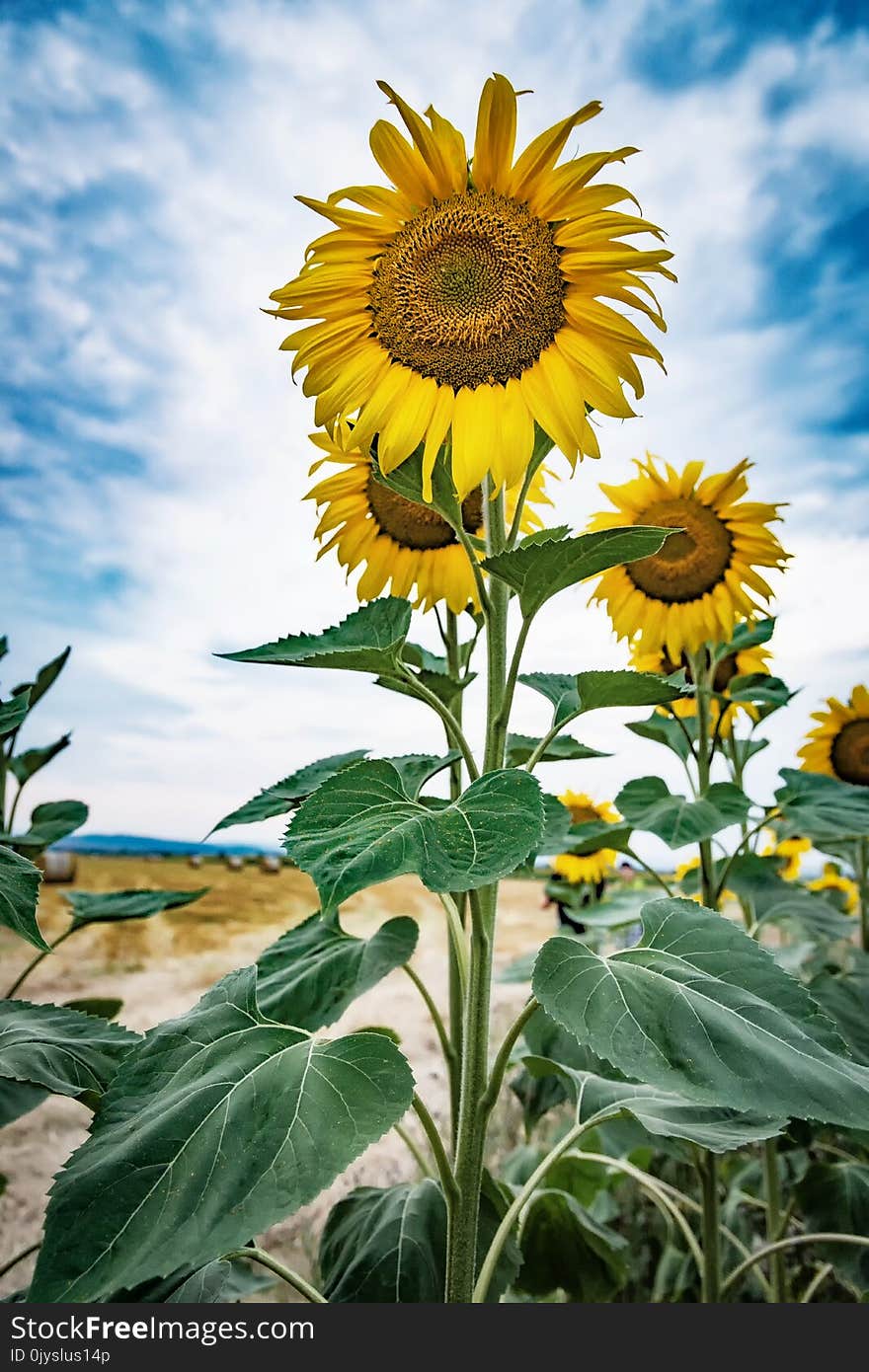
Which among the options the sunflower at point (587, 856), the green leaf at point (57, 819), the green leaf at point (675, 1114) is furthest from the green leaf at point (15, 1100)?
the sunflower at point (587, 856)

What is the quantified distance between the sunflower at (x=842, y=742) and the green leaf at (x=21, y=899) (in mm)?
1769

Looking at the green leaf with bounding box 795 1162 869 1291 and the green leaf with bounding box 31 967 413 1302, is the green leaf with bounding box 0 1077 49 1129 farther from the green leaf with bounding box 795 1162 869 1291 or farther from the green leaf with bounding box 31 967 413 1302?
the green leaf with bounding box 795 1162 869 1291

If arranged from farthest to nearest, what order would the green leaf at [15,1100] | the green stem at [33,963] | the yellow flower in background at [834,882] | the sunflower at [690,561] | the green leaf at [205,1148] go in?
the yellow flower in background at [834,882], the sunflower at [690,561], the green stem at [33,963], the green leaf at [15,1100], the green leaf at [205,1148]

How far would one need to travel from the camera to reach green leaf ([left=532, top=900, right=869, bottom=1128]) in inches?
21.4

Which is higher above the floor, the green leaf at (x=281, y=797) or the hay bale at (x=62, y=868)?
the green leaf at (x=281, y=797)

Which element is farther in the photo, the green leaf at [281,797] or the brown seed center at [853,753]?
the brown seed center at [853,753]

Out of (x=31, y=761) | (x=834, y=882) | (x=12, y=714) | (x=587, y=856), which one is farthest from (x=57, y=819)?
(x=834, y=882)

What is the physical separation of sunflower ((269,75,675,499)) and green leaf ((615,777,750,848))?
555 millimetres

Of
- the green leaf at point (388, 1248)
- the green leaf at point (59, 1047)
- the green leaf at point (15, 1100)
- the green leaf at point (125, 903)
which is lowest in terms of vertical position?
the green leaf at point (388, 1248)

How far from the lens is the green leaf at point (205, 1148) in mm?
502

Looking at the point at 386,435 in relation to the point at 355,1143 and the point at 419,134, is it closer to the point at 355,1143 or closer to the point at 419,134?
the point at 419,134

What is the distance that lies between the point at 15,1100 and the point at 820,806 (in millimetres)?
1126

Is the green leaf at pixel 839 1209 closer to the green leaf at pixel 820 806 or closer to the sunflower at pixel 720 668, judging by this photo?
the green leaf at pixel 820 806

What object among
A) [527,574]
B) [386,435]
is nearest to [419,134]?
[386,435]
